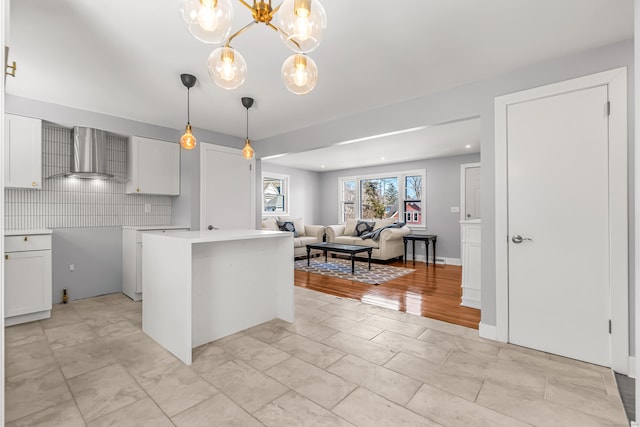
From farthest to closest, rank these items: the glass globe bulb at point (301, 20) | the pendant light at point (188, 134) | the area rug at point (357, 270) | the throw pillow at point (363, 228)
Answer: the throw pillow at point (363, 228) < the area rug at point (357, 270) < the pendant light at point (188, 134) < the glass globe bulb at point (301, 20)

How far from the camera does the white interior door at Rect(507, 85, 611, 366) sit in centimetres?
228

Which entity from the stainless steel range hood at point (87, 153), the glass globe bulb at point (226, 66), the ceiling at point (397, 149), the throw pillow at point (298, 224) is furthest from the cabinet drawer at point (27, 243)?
the throw pillow at point (298, 224)

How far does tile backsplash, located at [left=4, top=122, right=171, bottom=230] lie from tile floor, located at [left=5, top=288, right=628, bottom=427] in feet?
4.32

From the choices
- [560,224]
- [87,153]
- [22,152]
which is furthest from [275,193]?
[560,224]

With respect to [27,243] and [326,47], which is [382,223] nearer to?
[326,47]

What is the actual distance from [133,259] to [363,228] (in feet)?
16.2

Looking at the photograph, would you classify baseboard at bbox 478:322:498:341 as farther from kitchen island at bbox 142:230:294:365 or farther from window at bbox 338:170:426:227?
window at bbox 338:170:426:227

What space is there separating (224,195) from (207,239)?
Result: 8.04 feet

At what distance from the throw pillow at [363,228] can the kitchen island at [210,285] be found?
14.6 ft

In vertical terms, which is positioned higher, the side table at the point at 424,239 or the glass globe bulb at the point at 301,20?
the glass globe bulb at the point at 301,20

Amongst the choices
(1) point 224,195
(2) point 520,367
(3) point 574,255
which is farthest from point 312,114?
(2) point 520,367

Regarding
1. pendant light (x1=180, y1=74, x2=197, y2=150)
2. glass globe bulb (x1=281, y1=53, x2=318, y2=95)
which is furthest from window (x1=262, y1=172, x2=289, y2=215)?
glass globe bulb (x1=281, y1=53, x2=318, y2=95)

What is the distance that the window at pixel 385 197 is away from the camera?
734 cm

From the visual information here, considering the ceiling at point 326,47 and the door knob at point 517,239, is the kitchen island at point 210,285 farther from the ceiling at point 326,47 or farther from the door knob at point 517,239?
the door knob at point 517,239
